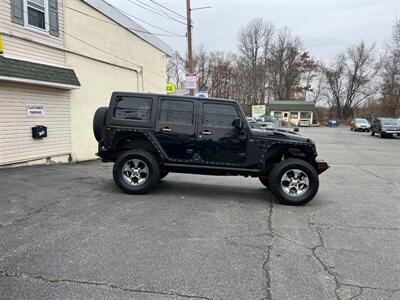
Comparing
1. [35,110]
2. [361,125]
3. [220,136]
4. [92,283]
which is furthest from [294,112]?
[92,283]

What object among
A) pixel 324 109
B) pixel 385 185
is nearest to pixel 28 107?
pixel 385 185

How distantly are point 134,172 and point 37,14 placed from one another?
21.9 ft

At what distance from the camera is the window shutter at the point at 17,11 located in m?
8.77

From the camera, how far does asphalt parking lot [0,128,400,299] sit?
3.07 meters

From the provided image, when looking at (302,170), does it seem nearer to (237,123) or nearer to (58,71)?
(237,123)

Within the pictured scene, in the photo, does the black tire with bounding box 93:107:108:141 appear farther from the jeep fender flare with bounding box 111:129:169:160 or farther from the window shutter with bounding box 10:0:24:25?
the window shutter with bounding box 10:0:24:25

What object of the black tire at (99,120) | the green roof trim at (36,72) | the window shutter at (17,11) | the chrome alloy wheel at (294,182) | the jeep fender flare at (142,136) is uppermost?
the window shutter at (17,11)

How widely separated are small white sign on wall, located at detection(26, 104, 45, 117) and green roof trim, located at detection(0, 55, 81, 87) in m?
0.81

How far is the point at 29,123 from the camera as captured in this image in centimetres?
960

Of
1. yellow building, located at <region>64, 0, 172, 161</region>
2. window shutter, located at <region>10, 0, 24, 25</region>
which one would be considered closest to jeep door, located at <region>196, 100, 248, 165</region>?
window shutter, located at <region>10, 0, 24, 25</region>

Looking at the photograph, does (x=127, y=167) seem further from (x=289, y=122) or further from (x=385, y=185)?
(x=289, y=122)

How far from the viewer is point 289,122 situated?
194 feet

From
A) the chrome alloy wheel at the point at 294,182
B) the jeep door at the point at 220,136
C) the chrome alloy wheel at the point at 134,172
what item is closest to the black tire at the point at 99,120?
the chrome alloy wheel at the point at 134,172

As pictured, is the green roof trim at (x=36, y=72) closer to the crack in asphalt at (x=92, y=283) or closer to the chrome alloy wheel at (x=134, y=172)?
the chrome alloy wheel at (x=134, y=172)
